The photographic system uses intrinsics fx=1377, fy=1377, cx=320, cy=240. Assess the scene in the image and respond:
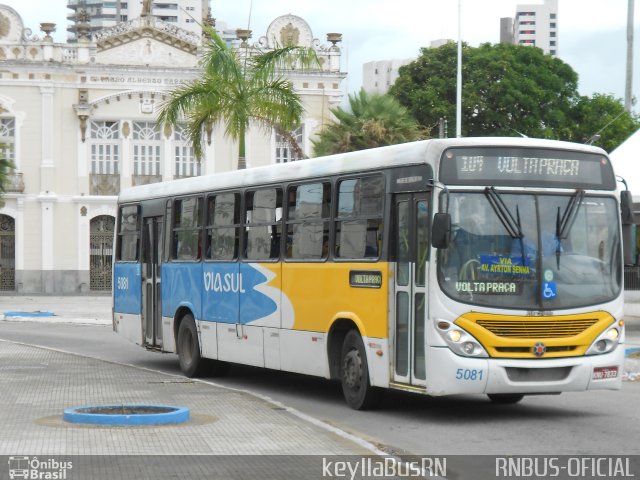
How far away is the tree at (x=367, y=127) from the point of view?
139 ft

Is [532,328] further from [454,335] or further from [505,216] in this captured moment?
[505,216]

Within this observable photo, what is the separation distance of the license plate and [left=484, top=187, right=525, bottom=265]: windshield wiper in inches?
55.2

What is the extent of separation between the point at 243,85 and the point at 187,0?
140 m

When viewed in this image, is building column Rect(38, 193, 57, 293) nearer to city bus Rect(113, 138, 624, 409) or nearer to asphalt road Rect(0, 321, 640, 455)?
asphalt road Rect(0, 321, 640, 455)

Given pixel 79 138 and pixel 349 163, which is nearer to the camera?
pixel 349 163

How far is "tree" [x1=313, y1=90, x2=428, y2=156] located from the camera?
4238cm

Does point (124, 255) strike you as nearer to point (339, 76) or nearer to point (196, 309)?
point (196, 309)

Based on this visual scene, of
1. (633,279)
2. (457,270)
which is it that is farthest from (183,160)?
(457,270)

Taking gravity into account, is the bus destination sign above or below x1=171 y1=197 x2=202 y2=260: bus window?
above

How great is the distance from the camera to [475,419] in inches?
573

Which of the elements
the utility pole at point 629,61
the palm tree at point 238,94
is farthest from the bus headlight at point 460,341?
the utility pole at point 629,61

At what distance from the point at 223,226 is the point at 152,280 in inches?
125

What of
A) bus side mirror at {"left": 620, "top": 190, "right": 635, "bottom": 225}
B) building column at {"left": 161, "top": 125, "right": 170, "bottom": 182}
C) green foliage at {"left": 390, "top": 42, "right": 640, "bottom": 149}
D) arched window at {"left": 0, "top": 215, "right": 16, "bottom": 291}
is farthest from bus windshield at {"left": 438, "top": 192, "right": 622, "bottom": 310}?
green foliage at {"left": 390, "top": 42, "right": 640, "bottom": 149}

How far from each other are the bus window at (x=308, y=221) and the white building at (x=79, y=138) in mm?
42096
